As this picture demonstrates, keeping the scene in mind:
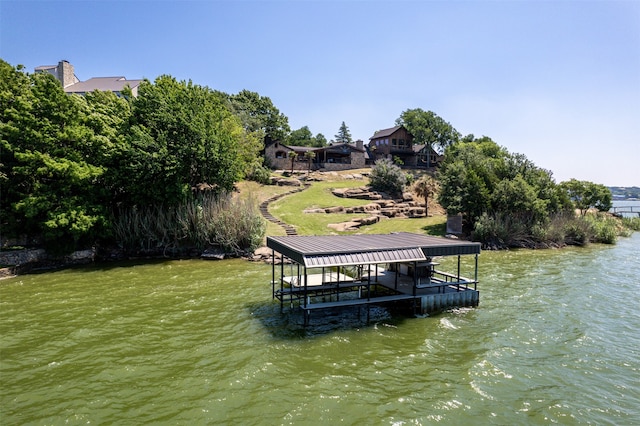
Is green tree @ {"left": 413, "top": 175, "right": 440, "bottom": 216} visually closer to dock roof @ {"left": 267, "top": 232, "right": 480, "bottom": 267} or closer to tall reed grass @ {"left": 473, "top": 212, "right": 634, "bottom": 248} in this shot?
tall reed grass @ {"left": 473, "top": 212, "right": 634, "bottom": 248}

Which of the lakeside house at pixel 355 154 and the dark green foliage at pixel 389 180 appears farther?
the lakeside house at pixel 355 154

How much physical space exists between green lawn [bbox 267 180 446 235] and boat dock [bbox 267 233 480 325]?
17.5 metres

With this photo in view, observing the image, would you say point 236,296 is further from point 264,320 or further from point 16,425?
point 16,425

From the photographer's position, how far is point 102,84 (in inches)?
2744

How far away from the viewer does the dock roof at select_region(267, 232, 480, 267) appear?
14641mm

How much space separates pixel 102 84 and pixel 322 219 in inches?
2300

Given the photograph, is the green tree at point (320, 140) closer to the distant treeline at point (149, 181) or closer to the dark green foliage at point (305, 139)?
the dark green foliage at point (305, 139)

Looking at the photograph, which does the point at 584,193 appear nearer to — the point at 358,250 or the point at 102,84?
the point at 358,250

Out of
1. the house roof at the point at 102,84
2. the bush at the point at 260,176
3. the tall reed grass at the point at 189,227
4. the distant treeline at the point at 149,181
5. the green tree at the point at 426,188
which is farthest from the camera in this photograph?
the house roof at the point at 102,84

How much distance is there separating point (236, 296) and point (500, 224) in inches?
1202

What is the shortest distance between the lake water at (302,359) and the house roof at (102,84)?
2309 inches

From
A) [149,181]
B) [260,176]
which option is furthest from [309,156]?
[149,181]

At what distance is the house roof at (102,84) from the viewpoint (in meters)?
67.4

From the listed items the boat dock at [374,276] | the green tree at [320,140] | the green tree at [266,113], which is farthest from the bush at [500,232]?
the green tree at [320,140]
